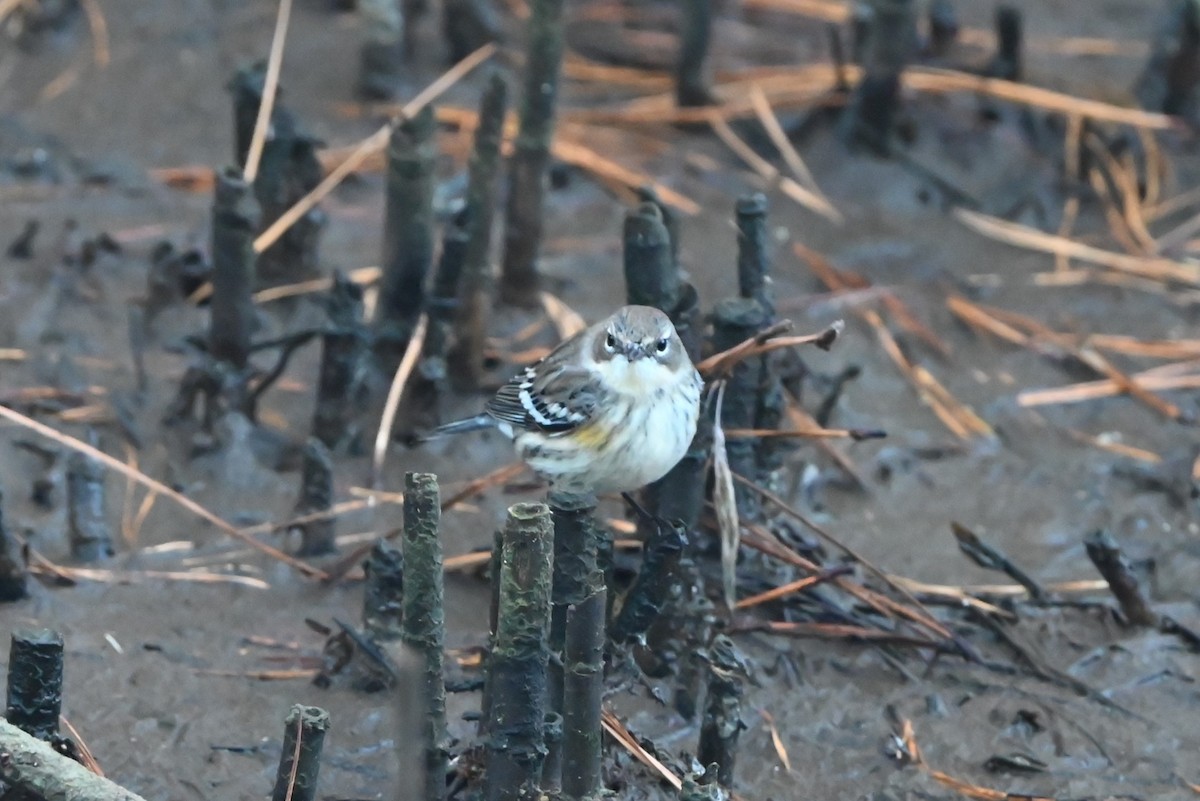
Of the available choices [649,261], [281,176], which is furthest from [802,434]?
[281,176]

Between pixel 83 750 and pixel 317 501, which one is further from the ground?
pixel 317 501

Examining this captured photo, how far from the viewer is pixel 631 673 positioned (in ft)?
13.9

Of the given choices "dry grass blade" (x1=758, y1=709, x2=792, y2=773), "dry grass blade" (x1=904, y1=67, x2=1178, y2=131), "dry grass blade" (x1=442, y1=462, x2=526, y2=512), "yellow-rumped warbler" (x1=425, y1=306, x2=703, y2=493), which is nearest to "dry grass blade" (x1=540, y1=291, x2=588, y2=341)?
"dry grass blade" (x1=442, y1=462, x2=526, y2=512)

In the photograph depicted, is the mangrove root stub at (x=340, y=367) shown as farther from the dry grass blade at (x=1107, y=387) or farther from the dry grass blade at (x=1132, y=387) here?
the dry grass blade at (x=1132, y=387)

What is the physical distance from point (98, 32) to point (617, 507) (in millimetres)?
4067

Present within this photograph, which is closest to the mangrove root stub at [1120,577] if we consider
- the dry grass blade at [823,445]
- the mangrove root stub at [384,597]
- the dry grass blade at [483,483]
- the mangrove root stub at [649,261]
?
the dry grass blade at [823,445]

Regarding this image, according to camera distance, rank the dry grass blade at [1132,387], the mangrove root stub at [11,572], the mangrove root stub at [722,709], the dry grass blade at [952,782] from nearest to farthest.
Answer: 1. the mangrove root stub at [722,709]
2. the dry grass blade at [952,782]
3. the mangrove root stub at [11,572]
4. the dry grass blade at [1132,387]

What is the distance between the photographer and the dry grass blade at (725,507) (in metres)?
4.48

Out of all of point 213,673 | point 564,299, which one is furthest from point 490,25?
point 213,673

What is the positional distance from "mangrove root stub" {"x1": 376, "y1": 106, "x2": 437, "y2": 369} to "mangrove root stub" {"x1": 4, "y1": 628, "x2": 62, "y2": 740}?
2439mm

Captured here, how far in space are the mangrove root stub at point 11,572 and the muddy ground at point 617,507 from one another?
0.14 feet

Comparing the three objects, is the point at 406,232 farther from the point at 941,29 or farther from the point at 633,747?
the point at 941,29

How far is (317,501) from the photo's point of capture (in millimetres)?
5023

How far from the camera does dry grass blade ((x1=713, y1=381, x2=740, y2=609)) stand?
4.48m
